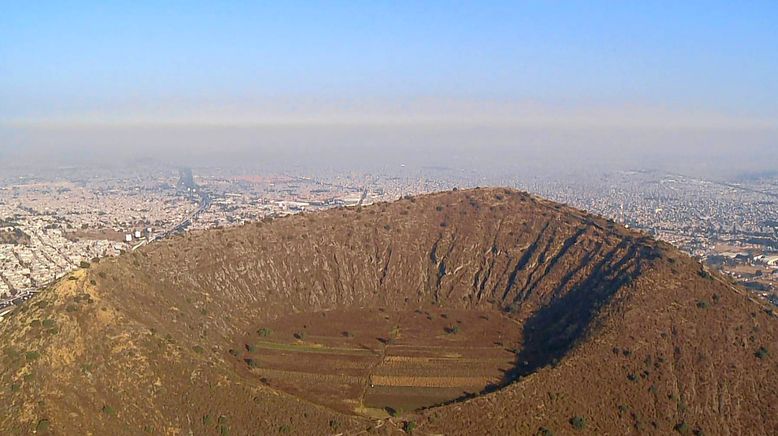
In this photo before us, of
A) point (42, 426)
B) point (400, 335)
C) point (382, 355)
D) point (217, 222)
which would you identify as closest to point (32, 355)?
point (42, 426)

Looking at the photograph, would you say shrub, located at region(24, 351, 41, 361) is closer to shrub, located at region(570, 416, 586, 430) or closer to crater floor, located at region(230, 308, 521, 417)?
crater floor, located at region(230, 308, 521, 417)

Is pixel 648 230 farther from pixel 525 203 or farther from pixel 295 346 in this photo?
pixel 295 346

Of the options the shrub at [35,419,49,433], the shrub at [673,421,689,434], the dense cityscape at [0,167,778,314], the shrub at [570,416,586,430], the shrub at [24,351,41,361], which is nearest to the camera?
the shrub at [35,419,49,433]

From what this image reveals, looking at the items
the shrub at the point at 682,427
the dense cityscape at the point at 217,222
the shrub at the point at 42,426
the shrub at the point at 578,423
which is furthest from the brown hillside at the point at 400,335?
the dense cityscape at the point at 217,222

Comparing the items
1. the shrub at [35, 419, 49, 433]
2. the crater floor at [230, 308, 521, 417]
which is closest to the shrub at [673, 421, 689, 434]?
the crater floor at [230, 308, 521, 417]

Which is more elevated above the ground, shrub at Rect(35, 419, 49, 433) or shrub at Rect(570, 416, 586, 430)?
shrub at Rect(35, 419, 49, 433)

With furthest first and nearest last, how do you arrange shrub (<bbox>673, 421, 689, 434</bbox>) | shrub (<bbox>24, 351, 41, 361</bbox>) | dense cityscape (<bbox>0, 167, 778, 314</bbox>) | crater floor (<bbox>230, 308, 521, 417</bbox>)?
dense cityscape (<bbox>0, 167, 778, 314</bbox>), crater floor (<bbox>230, 308, 521, 417</bbox>), shrub (<bbox>673, 421, 689, 434</bbox>), shrub (<bbox>24, 351, 41, 361</bbox>)

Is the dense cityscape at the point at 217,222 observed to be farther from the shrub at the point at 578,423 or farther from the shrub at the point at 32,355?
the shrub at the point at 578,423

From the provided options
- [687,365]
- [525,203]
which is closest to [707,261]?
[525,203]
